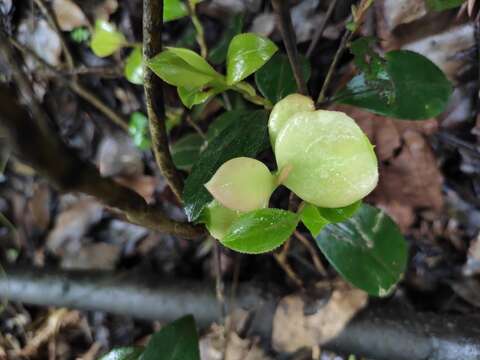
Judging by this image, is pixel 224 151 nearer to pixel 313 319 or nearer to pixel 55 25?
pixel 313 319

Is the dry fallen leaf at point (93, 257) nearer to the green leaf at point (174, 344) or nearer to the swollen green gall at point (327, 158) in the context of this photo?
the green leaf at point (174, 344)

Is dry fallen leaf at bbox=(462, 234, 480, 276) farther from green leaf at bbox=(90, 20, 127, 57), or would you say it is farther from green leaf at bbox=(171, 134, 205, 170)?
green leaf at bbox=(90, 20, 127, 57)

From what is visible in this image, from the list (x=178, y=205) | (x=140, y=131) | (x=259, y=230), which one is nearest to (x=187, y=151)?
(x=140, y=131)

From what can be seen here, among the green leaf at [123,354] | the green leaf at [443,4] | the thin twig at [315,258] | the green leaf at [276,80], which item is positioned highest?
the green leaf at [443,4]

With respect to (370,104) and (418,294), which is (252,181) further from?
(418,294)

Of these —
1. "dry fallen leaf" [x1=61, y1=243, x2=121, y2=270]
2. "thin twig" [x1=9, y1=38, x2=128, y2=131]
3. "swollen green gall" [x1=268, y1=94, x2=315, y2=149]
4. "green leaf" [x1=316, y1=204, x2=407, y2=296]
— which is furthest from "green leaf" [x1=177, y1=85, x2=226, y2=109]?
"dry fallen leaf" [x1=61, y1=243, x2=121, y2=270]

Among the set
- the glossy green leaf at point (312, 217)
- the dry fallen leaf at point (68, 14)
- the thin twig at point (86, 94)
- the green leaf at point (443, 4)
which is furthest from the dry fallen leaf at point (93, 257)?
the green leaf at point (443, 4)

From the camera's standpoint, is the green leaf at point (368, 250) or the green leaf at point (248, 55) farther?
the green leaf at point (368, 250)

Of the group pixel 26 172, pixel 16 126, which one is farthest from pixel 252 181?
pixel 26 172
